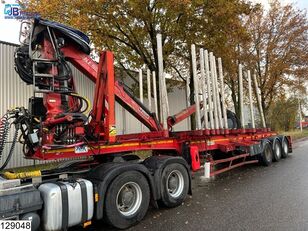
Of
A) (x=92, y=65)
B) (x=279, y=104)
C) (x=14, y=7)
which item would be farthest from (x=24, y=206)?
(x=279, y=104)

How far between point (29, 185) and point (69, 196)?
0.60 metres

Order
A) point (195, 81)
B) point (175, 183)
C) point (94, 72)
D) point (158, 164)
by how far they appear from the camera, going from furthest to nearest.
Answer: point (195, 81), point (175, 183), point (94, 72), point (158, 164)

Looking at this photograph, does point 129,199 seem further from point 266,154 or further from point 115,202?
point 266,154

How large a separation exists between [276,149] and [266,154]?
1.20 m

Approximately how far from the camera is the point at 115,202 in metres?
5.37

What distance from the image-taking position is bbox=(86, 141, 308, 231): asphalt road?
17.6ft

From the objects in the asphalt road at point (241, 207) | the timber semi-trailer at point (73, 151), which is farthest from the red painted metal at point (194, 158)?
the timber semi-trailer at point (73, 151)

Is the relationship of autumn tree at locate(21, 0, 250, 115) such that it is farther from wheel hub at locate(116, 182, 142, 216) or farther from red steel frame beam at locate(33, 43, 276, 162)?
wheel hub at locate(116, 182, 142, 216)

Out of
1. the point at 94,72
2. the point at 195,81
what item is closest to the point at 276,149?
the point at 195,81

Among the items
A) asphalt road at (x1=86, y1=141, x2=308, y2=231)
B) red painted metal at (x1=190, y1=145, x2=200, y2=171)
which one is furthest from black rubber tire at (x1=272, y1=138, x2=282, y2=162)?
red painted metal at (x1=190, y1=145, x2=200, y2=171)

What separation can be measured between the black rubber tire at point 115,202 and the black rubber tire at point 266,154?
22.2 ft

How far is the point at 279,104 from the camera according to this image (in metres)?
35.2

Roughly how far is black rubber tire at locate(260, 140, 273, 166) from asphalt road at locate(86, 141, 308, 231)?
1.88 metres

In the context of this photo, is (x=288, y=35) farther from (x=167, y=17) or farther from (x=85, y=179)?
(x=85, y=179)
